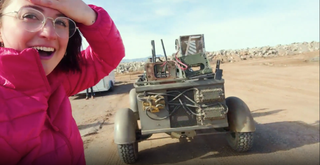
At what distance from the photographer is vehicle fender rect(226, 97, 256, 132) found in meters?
4.13

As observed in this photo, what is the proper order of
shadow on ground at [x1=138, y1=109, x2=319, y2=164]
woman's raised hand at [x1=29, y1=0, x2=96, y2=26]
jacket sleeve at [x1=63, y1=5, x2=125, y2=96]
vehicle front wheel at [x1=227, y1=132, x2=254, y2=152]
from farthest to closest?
shadow on ground at [x1=138, y1=109, x2=319, y2=164] < vehicle front wheel at [x1=227, y1=132, x2=254, y2=152] < jacket sleeve at [x1=63, y1=5, x2=125, y2=96] < woman's raised hand at [x1=29, y1=0, x2=96, y2=26]

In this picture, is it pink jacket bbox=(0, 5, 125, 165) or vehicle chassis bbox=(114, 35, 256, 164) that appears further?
vehicle chassis bbox=(114, 35, 256, 164)

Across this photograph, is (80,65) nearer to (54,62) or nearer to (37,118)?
(54,62)

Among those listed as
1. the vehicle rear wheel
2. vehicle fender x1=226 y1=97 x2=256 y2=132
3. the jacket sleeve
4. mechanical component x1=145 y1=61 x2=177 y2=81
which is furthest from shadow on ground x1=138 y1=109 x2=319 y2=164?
the jacket sleeve

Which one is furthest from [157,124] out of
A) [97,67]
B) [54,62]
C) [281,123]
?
[281,123]

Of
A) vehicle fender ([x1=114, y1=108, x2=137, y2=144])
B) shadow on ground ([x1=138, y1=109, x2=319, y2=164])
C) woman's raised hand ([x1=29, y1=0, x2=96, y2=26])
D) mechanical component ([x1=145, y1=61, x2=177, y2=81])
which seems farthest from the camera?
shadow on ground ([x1=138, y1=109, x2=319, y2=164])

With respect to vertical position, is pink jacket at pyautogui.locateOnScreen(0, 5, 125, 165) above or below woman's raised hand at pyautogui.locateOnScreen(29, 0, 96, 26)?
below

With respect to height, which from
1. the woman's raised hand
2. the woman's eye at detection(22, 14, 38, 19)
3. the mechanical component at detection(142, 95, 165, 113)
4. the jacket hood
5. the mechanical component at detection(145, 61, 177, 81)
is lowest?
the mechanical component at detection(142, 95, 165, 113)

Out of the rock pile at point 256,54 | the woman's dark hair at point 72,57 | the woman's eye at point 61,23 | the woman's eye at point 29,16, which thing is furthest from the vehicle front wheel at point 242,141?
the rock pile at point 256,54

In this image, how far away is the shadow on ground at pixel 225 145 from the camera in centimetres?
447

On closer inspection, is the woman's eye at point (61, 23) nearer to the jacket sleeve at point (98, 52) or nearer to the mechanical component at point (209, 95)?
the jacket sleeve at point (98, 52)

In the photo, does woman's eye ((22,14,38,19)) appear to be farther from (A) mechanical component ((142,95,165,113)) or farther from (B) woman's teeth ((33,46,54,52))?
(A) mechanical component ((142,95,165,113))

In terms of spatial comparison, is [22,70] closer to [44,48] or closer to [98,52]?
[44,48]

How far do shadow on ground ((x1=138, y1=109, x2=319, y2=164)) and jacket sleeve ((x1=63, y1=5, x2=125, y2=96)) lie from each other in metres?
3.25
